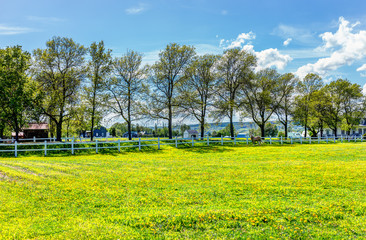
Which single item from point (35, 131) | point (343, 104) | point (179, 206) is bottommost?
point (179, 206)

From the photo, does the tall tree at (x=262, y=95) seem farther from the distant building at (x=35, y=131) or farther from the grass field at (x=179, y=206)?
the distant building at (x=35, y=131)

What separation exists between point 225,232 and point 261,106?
Answer: 40472 mm

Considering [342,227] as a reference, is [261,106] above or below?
above

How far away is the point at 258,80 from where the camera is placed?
4338cm

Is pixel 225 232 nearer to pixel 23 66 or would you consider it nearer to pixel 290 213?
pixel 290 213

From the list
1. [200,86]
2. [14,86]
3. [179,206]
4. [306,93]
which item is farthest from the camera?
[306,93]

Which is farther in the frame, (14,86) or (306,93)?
(306,93)

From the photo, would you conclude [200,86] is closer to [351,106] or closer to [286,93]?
[286,93]

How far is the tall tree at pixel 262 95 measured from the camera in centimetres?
4144

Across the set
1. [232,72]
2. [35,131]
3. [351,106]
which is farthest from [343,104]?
[35,131]

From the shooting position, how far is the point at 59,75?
103 ft

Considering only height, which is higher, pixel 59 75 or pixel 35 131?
pixel 59 75

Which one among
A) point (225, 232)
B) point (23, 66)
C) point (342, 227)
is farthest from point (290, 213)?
point (23, 66)

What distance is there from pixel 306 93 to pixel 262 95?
1481 centimetres
